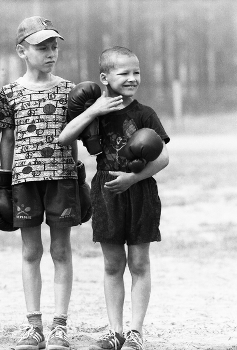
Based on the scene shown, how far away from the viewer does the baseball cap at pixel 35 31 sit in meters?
4.50

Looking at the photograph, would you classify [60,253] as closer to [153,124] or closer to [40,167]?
[40,167]

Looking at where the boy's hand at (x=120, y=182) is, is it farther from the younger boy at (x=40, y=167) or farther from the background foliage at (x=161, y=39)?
the background foliage at (x=161, y=39)

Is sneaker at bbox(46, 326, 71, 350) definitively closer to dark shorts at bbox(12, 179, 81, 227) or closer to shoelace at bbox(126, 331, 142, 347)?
shoelace at bbox(126, 331, 142, 347)

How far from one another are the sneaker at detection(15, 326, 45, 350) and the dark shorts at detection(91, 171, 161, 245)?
2.03ft

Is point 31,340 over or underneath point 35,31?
underneath

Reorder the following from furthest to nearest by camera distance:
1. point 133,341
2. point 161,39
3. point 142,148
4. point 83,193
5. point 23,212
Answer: point 161,39 < point 83,193 < point 23,212 < point 133,341 < point 142,148

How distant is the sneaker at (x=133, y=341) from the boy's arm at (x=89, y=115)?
1.06m

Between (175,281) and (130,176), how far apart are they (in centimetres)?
273

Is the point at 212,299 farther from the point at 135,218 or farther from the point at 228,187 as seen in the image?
the point at 228,187

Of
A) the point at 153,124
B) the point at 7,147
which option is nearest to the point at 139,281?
the point at 153,124

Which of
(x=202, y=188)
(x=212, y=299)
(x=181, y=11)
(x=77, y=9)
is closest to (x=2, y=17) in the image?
(x=77, y=9)

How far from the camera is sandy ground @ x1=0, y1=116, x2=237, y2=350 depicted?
498cm

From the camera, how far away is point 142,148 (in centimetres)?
414

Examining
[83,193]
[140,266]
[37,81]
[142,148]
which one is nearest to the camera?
[142,148]
